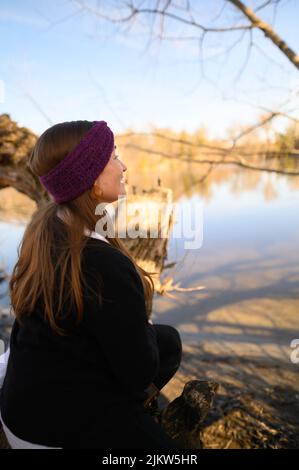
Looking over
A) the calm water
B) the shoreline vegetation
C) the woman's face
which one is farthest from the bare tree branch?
the woman's face

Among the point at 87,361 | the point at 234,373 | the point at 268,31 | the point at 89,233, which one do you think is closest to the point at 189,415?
the point at 87,361

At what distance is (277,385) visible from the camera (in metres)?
3.46

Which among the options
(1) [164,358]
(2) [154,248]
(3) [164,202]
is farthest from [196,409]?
(3) [164,202]

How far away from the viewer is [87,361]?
1167 mm

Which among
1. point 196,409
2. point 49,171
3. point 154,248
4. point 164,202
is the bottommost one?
point 196,409

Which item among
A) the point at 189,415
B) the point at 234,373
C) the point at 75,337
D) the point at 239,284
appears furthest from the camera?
the point at 239,284

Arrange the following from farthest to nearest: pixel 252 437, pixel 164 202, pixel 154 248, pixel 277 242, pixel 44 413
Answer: pixel 277 242 < pixel 164 202 < pixel 154 248 < pixel 252 437 < pixel 44 413

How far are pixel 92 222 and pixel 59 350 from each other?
1.41 feet

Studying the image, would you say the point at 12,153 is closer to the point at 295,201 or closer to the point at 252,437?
the point at 252,437

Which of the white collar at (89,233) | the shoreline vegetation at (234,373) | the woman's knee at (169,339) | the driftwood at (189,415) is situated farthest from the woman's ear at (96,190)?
the shoreline vegetation at (234,373)

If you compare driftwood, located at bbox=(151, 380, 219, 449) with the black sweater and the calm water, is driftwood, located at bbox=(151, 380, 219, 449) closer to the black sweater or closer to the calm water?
the black sweater

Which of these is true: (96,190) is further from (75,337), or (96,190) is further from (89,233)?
(75,337)

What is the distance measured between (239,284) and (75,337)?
706 cm

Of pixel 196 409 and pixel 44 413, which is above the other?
pixel 44 413
